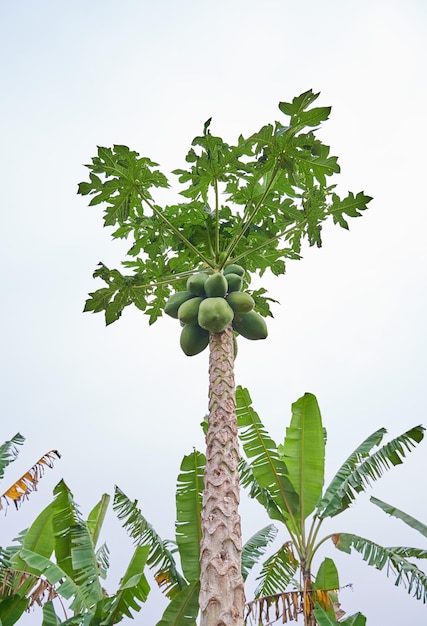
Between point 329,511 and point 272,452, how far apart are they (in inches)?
31.1

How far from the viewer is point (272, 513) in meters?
5.53

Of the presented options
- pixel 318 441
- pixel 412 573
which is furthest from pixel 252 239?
pixel 412 573

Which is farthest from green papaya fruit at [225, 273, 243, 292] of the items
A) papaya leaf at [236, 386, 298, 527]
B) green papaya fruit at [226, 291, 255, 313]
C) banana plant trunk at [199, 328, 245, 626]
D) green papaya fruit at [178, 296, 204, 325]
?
papaya leaf at [236, 386, 298, 527]

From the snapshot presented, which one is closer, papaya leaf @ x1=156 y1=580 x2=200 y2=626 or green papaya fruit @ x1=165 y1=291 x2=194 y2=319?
papaya leaf @ x1=156 y1=580 x2=200 y2=626

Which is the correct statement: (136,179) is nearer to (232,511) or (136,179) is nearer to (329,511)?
(232,511)

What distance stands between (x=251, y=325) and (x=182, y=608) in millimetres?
2214

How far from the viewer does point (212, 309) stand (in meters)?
3.74

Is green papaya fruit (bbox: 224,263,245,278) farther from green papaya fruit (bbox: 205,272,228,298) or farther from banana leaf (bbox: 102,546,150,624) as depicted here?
banana leaf (bbox: 102,546,150,624)

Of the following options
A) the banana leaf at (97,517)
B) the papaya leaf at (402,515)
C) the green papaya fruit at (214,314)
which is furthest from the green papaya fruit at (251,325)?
the banana leaf at (97,517)

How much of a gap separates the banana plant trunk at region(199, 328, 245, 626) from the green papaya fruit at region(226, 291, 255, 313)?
1.06 ft

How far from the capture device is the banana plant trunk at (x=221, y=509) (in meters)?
2.67

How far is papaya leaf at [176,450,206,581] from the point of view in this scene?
4.52m

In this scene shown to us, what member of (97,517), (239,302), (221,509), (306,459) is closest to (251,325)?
(239,302)

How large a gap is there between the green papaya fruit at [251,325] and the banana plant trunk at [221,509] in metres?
0.40
